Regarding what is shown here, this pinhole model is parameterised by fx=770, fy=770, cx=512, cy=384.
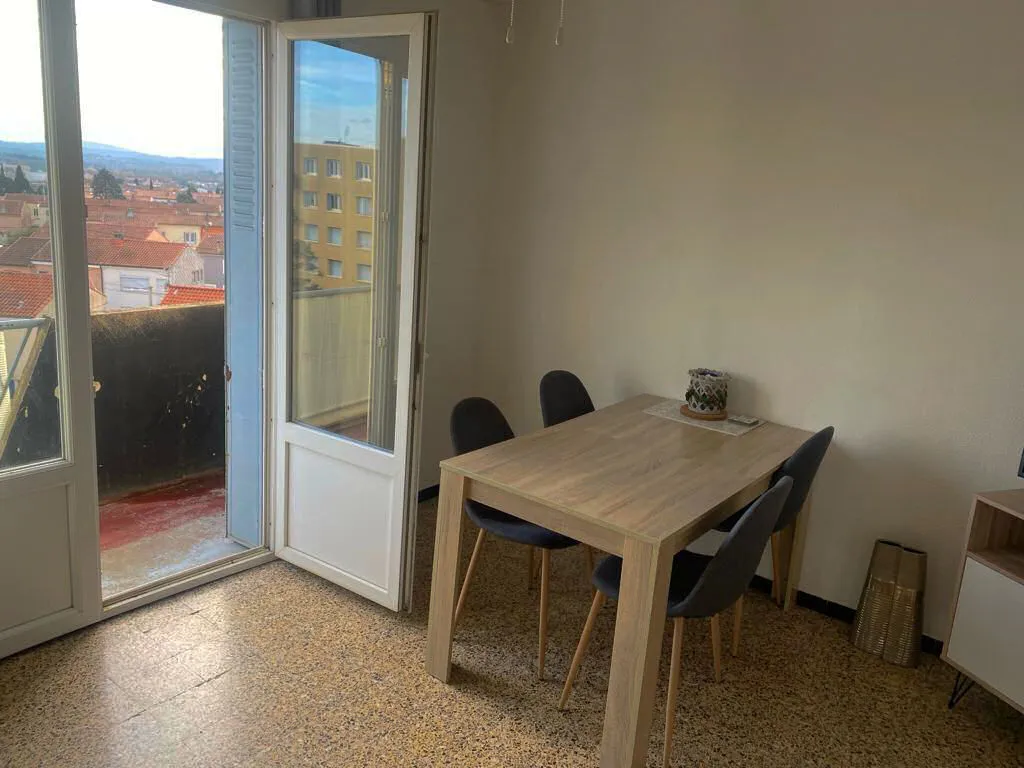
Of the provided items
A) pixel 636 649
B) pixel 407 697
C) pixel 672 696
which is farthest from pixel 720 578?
pixel 407 697

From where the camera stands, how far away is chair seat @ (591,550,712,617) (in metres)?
2.38

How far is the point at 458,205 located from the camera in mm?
3986

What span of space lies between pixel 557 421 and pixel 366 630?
120 centimetres

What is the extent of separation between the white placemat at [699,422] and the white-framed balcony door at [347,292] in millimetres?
1150

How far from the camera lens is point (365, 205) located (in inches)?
117

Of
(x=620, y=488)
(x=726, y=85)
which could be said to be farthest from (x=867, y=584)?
(x=726, y=85)

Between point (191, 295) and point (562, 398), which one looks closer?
point (562, 398)

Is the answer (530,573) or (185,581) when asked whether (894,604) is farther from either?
(185,581)

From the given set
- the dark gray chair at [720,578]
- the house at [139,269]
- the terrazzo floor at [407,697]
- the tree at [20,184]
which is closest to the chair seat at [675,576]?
the dark gray chair at [720,578]

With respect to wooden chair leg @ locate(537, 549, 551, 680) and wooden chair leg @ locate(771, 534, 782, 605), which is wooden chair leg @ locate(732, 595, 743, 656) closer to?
wooden chair leg @ locate(771, 534, 782, 605)

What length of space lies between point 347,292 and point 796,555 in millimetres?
2184

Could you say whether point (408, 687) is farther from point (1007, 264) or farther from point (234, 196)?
point (1007, 264)

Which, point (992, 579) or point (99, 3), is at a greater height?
point (99, 3)

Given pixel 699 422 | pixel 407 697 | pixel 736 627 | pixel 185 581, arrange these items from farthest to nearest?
pixel 699 422 → pixel 185 581 → pixel 736 627 → pixel 407 697
